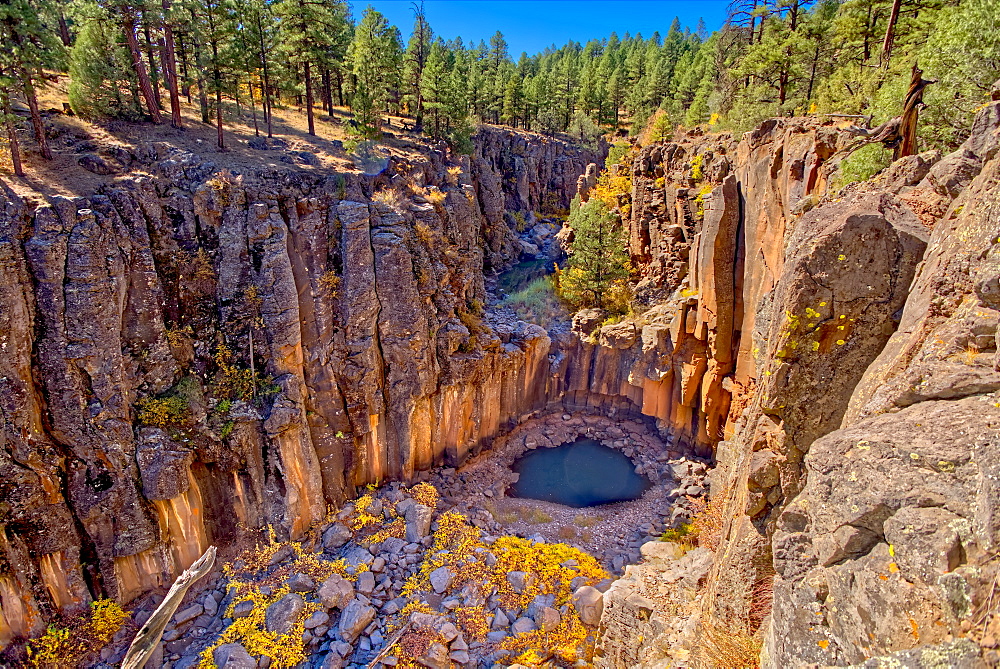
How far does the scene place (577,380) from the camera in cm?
2573

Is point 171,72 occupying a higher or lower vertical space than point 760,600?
higher

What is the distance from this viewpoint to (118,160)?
56.6ft

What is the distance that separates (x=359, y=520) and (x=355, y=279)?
888 centimetres

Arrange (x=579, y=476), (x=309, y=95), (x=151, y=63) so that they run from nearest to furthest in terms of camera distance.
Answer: (x=151, y=63), (x=579, y=476), (x=309, y=95)

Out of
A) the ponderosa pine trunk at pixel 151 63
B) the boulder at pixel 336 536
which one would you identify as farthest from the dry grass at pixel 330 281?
the ponderosa pine trunk at pixel 151 63

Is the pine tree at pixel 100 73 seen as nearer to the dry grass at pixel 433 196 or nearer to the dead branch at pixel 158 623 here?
the dry grass at pixel 433 196

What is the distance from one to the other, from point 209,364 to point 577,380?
55.5ft

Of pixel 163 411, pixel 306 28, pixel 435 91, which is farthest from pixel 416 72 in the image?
pixel 163 411

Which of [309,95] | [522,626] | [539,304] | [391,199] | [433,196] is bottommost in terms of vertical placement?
[522,626]

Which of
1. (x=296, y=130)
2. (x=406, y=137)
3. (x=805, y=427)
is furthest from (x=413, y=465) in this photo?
(x=406, y=137)

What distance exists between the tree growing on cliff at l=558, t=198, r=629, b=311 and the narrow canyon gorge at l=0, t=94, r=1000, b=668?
1.63 m

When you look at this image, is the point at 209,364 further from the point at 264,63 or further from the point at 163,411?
the point at 264,63

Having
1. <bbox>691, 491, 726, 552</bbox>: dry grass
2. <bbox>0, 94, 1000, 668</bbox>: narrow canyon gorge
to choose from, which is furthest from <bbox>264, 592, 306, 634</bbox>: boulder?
<bbox>691, 491, 726, 552</bbox>: dry grass

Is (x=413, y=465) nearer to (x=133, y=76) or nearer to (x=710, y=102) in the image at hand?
(x=133, y=76)
